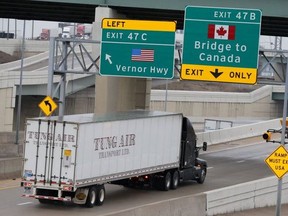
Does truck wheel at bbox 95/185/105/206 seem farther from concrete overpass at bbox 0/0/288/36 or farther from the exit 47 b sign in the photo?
concrete overpass at bbox 0/0/288/36

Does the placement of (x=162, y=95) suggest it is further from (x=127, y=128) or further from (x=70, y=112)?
(x=127, y=128)

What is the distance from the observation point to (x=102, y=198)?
29.2 metres

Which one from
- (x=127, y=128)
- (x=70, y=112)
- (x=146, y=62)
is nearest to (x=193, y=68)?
(x=146, y=62)

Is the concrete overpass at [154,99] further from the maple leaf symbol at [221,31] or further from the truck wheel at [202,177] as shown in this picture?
the maple leaf symbol at [221,31]

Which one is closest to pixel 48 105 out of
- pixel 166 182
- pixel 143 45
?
pixel 143 45

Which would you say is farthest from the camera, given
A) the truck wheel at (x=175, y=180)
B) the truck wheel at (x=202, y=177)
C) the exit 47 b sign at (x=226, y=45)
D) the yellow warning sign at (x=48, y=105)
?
the truck wheel at (x=202, y=177)

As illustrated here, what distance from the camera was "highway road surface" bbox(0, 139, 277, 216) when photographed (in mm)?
27734

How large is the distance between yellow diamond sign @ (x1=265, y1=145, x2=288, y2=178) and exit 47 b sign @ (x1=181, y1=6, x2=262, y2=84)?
452 centimetres

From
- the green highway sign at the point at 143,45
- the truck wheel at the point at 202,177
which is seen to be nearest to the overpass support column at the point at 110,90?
the green highway sign at the point at 143,45

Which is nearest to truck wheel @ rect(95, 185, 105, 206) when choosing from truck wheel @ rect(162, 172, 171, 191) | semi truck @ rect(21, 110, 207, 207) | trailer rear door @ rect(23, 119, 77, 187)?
semi truck @ rect(21, 110, 207, 207)

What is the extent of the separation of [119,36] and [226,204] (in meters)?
8.90

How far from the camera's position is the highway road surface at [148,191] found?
91.0ft

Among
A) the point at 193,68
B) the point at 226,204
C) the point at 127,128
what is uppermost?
the point at 193,68

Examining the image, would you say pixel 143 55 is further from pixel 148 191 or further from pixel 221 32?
pixel 148 191
